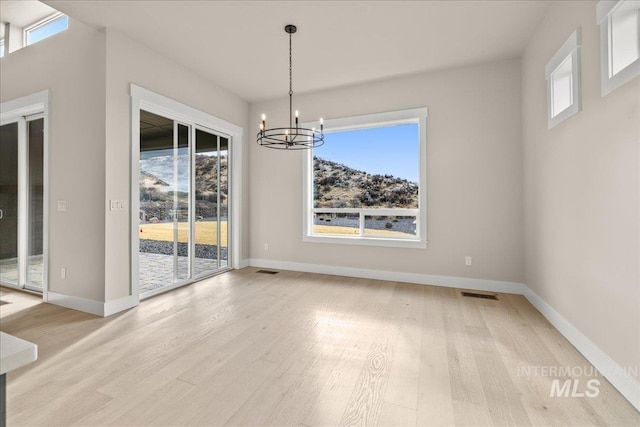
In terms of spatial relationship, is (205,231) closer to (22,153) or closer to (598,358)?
(22,153)

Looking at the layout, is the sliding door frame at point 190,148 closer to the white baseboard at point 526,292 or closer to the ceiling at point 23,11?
the white baseboard at point 526,292

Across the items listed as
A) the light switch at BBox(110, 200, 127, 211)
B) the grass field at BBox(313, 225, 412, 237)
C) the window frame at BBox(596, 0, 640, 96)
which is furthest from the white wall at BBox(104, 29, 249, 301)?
the window frame at BBox(596, 0, 640, 96)

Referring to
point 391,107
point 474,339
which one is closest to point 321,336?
point 474,339

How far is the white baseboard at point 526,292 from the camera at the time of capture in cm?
178

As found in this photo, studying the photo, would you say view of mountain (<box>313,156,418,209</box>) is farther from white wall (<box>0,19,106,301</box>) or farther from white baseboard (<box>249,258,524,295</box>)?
white wall (<box>0,19,106,301</box>)

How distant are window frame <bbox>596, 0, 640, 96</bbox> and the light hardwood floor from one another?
1.91m

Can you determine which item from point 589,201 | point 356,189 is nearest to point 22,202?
point 356,189

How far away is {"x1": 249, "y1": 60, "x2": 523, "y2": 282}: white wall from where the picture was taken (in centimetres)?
376

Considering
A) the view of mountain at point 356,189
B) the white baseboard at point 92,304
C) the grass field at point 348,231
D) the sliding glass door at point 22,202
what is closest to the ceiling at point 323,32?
the view of mountain at point 356,189

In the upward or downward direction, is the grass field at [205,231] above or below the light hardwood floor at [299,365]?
above

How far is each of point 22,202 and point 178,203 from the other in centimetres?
203

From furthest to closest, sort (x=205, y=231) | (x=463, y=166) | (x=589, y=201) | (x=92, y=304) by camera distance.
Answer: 1. (x=205, y=231)
2. (x=463, y=166)
3. (x=92, y=304)
4. (x=589, y=201)

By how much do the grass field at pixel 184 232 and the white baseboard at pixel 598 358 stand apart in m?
4.33

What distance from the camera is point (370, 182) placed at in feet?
15.2
